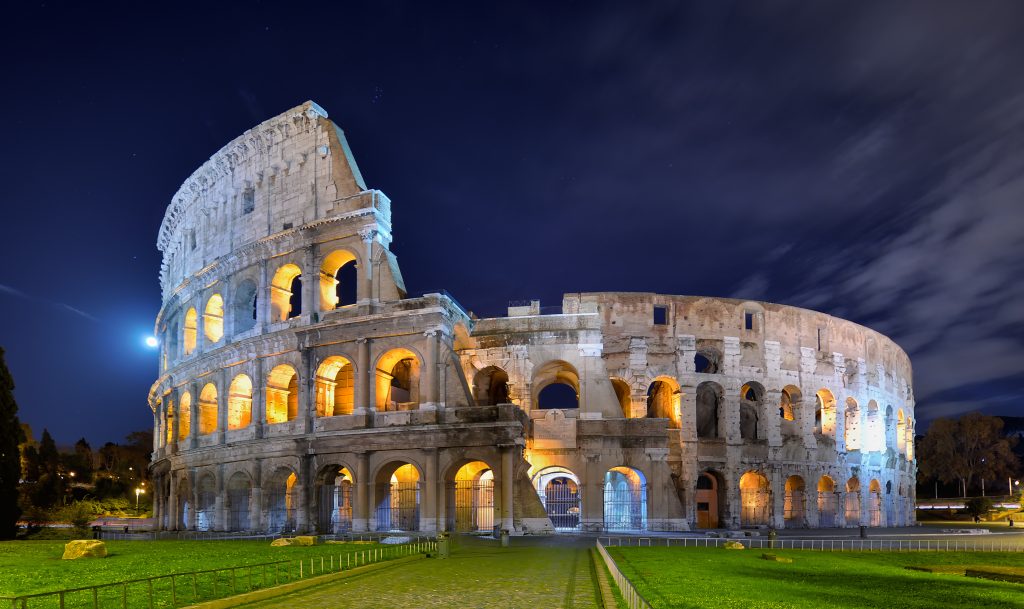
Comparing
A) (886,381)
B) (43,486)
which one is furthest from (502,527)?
(43,486)

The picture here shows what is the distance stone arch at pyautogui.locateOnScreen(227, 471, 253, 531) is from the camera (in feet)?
123

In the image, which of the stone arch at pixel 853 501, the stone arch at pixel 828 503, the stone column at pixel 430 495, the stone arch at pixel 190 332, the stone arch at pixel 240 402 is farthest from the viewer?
the stone arch at pixel 853 501

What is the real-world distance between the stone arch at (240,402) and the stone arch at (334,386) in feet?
14.0

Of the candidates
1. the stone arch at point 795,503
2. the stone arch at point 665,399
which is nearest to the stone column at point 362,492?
the stone arch at point 665,399

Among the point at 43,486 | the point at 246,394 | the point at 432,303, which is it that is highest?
the point at 432,303

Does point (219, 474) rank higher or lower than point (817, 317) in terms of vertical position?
lower

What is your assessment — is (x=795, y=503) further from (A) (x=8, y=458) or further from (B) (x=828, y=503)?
(A) (x=8, y=458)

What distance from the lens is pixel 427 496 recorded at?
3191cm

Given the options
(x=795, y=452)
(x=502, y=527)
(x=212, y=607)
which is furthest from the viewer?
(x=795, y=452)

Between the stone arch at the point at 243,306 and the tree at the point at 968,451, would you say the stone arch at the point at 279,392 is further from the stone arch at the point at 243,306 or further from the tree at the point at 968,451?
the tree at the point at 968,451

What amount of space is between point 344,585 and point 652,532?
20.8 m

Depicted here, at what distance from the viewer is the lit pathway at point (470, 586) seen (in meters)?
13.7

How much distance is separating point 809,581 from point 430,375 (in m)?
18.5

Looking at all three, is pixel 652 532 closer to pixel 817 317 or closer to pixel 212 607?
pixel 817 317
